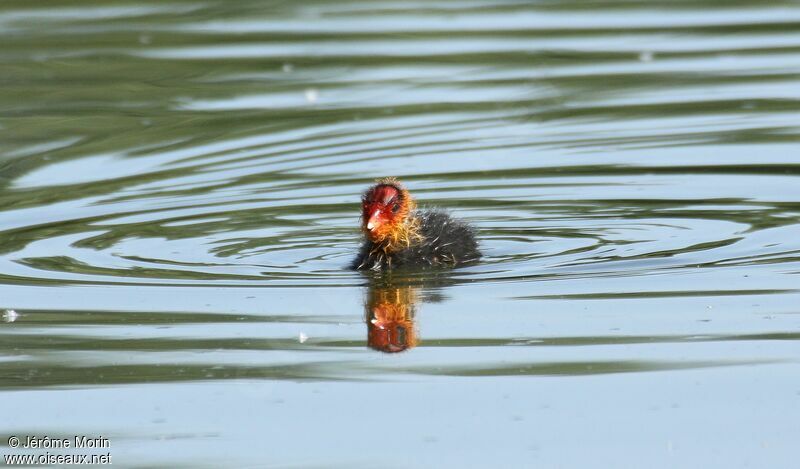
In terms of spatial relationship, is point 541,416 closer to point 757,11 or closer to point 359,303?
point 359,303

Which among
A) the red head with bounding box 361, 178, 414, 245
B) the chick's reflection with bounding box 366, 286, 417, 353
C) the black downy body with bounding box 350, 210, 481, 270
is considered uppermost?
the red head with bounding box 361, 178, 414, 245

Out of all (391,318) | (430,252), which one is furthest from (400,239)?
(391,318)

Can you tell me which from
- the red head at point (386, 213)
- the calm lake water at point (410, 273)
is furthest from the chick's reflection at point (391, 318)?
the red head at point (386, 213)

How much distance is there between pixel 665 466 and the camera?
6258 millimetres

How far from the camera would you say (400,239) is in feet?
32.9

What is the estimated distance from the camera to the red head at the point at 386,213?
385 inches

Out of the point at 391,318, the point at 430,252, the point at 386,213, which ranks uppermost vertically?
the point at 386,213

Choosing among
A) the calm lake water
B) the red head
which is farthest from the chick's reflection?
the red head

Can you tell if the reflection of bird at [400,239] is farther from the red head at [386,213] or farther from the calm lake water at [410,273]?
the calm lake water at [410,273]

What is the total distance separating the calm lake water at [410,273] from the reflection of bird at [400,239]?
0.76 ft

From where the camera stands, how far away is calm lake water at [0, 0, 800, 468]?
22.6 feet

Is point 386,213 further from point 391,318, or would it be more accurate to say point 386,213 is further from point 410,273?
point 391,318

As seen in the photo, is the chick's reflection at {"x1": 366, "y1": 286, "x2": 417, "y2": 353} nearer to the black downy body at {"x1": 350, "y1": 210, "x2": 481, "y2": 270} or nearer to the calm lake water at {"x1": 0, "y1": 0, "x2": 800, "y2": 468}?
the calm lake water at {"x1": 0, "y1": 0, "x2": 800, "y2": 468}

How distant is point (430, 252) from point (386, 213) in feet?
1.12
